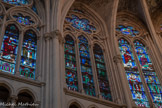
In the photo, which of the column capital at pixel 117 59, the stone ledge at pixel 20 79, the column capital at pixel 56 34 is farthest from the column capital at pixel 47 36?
the column capital at pixel 117 59

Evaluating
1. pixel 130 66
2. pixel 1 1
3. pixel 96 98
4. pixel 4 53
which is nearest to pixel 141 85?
pixel 130 66

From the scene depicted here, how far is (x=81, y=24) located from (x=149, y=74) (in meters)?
4.67

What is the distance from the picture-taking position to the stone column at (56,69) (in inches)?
383

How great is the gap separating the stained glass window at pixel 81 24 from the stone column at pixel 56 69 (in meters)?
3.15

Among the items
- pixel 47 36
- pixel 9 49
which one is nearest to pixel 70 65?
pixel 47 36

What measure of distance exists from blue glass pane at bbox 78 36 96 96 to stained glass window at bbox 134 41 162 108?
3.04 meters

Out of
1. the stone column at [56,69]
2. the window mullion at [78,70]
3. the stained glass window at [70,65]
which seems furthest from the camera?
the stained glass window at [70,65]

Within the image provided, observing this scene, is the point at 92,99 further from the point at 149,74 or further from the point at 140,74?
the point at 149,74

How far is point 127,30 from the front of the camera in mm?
17219

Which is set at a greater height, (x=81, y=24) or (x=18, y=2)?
(x=18, y=2)

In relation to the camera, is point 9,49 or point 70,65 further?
point 70,65

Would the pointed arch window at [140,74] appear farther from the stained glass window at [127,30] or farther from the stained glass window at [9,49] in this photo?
the stained glass window at [9,49]

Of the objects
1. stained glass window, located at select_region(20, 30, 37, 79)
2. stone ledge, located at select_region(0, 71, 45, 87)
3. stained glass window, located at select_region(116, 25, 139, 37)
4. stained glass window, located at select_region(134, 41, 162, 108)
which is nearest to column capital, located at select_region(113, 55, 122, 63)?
stained glass window, located at select_region(134, 41, 162, 108)

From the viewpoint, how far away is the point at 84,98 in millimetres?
11195
